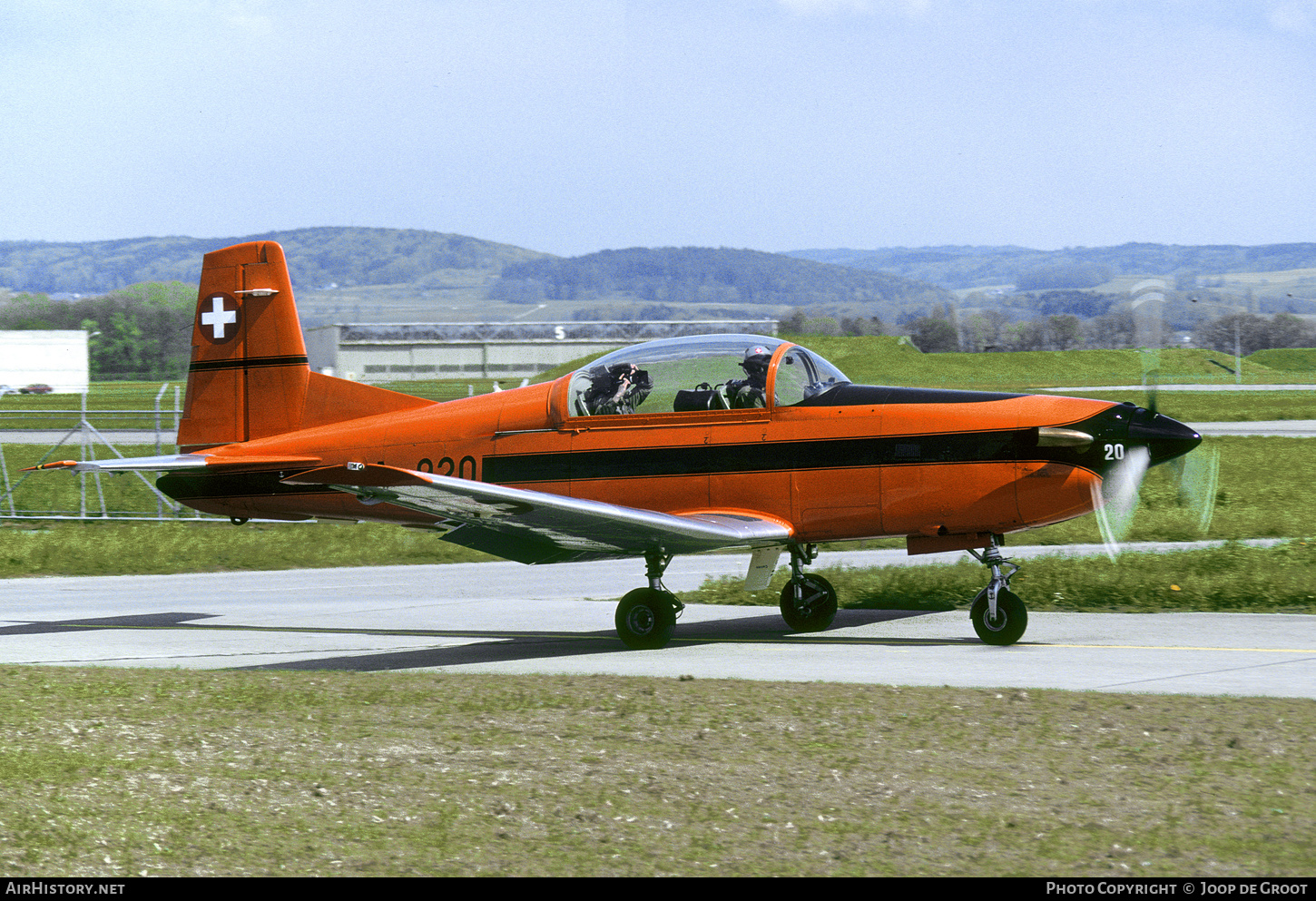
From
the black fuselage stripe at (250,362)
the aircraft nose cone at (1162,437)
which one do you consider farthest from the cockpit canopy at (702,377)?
the black fuselage stripe at (250,362)

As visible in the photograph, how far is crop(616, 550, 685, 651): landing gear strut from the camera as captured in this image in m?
10.4

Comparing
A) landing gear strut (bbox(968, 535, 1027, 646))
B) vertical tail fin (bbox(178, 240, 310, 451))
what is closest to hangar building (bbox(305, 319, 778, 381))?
vertical tail fin (bbox(178, 240, 310, 451))

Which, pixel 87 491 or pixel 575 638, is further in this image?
pixel 87 491

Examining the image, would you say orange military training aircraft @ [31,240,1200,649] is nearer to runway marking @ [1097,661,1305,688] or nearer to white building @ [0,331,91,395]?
runway marking @ [1097,661,1305,688]

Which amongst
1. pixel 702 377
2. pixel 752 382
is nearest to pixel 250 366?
pixel 702 377

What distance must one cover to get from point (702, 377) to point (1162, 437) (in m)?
3.71

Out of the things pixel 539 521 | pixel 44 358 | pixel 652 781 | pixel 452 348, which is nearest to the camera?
pixel 652 781

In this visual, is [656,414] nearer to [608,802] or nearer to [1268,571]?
[608,802]

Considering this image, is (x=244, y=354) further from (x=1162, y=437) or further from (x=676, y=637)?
(x=1162, y=437)

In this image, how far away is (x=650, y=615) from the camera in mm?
10414

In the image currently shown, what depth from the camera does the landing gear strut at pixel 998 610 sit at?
9.86 m

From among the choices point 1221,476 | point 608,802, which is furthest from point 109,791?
point 1221,476

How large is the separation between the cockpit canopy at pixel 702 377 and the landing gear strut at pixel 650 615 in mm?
1362

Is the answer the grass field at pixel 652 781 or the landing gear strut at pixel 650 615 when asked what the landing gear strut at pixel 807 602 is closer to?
the landing gear strut at pixel 650 615
